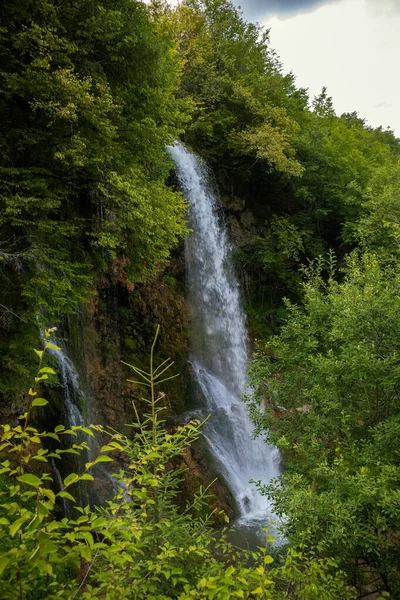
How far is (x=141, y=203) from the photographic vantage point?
24.2ft

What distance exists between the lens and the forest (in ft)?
6.31

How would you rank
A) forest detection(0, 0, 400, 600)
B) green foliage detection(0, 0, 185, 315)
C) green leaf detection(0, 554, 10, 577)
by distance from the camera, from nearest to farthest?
green leaf detection(0, 554, 10, 577)
forest detection(0, 0, 400, 600)
green foliage detection(0, 0, 185, 315)

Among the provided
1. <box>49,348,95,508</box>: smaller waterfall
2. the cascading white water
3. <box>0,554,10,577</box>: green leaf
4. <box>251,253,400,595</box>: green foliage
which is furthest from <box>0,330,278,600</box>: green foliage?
the cascading white water

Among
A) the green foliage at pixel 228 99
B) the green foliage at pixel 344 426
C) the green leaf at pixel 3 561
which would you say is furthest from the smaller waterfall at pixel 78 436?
the green foliage at pixel 228 99

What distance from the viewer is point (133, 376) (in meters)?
10.6

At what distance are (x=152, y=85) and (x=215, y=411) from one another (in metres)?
9.21

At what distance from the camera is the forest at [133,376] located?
192 cm

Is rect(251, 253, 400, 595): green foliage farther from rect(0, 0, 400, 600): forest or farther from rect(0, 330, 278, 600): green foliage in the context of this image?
rect(0, 330, 278, 600): green foliage

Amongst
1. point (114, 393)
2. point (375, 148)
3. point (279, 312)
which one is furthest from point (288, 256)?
point (375, 148)

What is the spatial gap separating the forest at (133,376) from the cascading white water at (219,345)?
0.30 m

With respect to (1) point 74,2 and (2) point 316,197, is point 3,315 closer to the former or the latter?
(1) point 74,2

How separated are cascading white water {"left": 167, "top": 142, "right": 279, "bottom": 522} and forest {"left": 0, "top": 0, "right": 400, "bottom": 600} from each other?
304 mm

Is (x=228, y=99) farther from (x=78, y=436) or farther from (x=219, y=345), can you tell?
(x=78, y=436)

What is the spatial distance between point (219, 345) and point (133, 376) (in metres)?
4.36
